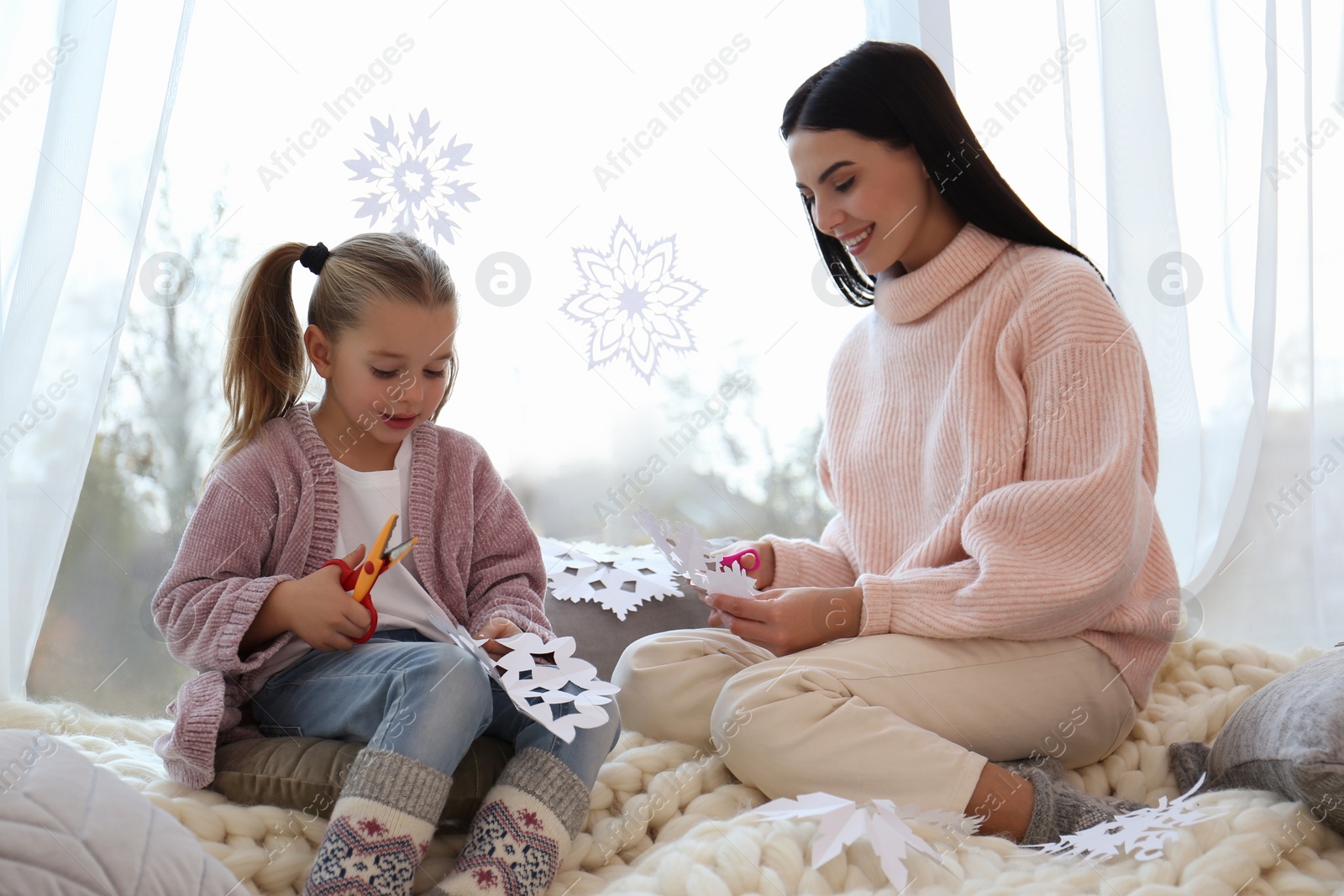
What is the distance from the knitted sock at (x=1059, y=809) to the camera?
979 mm

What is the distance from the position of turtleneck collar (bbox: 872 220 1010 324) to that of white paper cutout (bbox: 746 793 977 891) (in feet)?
2.06

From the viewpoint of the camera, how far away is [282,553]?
1.09 meters

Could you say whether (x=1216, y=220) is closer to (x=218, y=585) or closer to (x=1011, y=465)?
(x=1011, y=465)

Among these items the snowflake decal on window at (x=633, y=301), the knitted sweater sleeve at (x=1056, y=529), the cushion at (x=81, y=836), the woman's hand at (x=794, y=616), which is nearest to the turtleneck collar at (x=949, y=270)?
the knitted sweater sleeve at (x=1056, y=529)

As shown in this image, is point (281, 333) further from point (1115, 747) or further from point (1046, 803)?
point (1115, 747)

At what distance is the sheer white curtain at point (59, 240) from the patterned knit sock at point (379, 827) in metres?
0.76

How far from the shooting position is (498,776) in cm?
98

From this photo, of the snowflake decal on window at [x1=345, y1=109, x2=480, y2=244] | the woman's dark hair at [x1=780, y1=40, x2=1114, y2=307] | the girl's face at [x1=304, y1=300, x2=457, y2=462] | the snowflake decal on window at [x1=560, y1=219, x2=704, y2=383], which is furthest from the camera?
the snowflake decal on window at [x1=560, y1=219, x2=704, y2=383]

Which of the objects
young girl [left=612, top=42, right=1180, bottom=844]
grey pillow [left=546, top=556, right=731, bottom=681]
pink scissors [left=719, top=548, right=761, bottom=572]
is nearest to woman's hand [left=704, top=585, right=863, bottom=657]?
young girl [left=612, top=42, right=1180, bottom=844]

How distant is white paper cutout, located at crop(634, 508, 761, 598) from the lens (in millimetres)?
1134

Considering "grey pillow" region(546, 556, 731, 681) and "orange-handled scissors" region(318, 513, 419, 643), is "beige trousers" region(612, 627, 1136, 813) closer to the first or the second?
"grey pillow" region(546, 556, 731, 681)

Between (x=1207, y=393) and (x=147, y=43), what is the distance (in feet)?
5.69

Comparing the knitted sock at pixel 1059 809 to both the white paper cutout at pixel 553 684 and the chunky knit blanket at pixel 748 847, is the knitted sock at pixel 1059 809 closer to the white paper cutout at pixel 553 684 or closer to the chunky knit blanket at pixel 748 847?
the chunky knit blanket at pixel 748 847

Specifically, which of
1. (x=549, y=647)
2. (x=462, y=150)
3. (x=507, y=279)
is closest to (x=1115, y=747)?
(x=549, y=647)
